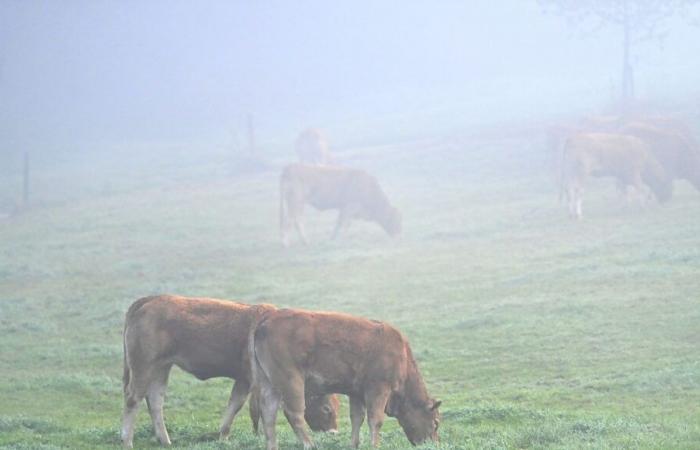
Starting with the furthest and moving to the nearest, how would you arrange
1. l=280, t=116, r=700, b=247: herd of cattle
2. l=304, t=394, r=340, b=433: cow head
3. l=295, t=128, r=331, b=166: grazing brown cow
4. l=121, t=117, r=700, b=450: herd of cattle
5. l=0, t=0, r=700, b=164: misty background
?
l=0, t=0, r=700, b=164: misty background → l=295, t=128, r=331, b=166: grazing brown cow → l=280, t=116, r=700, b=247: herd of cattle → l=304, t=394, r=340, b=433: cow head → l=121, t=117, r=700, b=450: herd of cattle

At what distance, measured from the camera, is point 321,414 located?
12.2 m

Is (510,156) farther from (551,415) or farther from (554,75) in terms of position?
(554,75)

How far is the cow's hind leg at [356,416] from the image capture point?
11047mm

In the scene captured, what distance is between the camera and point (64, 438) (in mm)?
11727

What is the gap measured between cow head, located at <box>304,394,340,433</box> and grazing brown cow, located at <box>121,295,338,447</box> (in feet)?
3.06

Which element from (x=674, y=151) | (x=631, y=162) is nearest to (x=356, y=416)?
(x=631, y=162)

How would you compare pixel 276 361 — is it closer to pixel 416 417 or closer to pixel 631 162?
pixel 416 417

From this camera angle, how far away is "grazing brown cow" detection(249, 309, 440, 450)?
10664mm

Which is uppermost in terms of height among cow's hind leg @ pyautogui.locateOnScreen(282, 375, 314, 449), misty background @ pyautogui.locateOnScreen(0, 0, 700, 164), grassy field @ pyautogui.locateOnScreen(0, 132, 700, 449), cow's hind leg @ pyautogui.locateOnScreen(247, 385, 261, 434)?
misty background @ pyautogui.locateOnScreen(0, 0, 700, 164)

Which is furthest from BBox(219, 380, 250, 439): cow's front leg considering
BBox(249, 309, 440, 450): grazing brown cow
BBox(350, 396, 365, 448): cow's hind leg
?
BBox(350, 396, 365, 448): cow's hind leg

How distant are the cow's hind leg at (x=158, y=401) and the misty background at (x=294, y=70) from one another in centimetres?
3796

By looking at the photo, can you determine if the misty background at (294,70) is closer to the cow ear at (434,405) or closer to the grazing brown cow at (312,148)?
the grazing brown cow at (312,148)

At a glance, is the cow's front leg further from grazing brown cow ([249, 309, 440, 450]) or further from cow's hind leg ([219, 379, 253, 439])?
grazing brown cow ([249, 309, 440, 450])

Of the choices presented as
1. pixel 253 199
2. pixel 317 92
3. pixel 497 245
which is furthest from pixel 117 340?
pixel 317 92
